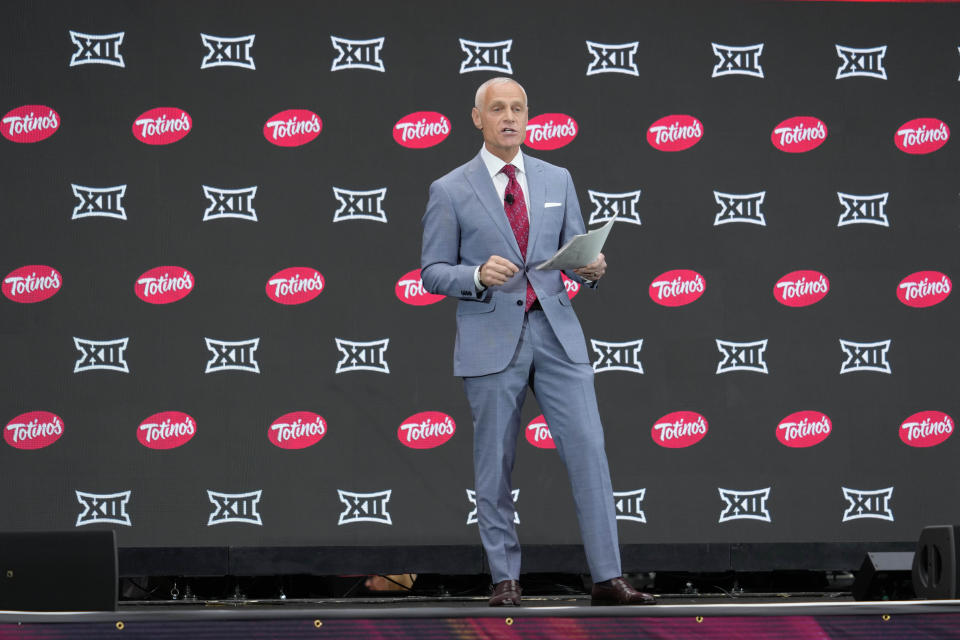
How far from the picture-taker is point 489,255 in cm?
286

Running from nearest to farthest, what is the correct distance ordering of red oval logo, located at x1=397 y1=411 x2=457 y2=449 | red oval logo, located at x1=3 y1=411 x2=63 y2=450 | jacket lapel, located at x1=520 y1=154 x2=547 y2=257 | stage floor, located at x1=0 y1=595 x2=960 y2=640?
stage floor, located at x1=0 y1=595 x2=960 y2=640 < jacket lapel, located at x1=520 y1=154 x2=547 y2=257 < red oval logo, located at x1=3 y1=411 x2=63 y2=450 < red oval logo, located at x1=397 y1=411 x2=457 y2=449

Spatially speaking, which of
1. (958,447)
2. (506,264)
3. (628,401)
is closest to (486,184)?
(506,264)

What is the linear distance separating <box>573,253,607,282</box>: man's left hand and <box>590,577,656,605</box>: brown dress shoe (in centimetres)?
85

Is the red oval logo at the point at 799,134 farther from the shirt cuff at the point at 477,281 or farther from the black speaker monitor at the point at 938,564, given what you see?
the shirt cuff at the point at 477,281

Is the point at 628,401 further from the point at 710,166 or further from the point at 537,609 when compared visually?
the point at 537,609

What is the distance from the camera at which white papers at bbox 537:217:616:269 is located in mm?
2533

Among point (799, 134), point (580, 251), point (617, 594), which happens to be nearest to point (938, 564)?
point (617, 594)

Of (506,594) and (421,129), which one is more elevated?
(421,129)

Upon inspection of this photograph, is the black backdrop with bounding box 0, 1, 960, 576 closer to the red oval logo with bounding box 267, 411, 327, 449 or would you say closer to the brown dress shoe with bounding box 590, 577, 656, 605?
the red oval logo with bounding box 267, 411, 327, 449

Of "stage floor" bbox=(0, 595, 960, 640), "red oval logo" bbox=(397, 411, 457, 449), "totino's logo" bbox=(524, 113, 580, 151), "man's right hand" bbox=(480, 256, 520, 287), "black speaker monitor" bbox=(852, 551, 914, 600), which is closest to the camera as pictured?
"stage floor" bbox=(0, 595, 960, 640)

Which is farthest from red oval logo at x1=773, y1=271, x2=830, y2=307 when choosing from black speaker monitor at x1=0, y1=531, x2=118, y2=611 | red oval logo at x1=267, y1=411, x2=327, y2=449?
black speaker monitor at x1=0, y1=531, x2=118, y2=611

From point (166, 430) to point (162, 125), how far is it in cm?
141

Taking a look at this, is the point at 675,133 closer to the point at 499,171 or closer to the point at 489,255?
the point at 499,171

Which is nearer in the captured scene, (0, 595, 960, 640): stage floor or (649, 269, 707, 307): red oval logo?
(0, 595, 960, 640): stage floor
